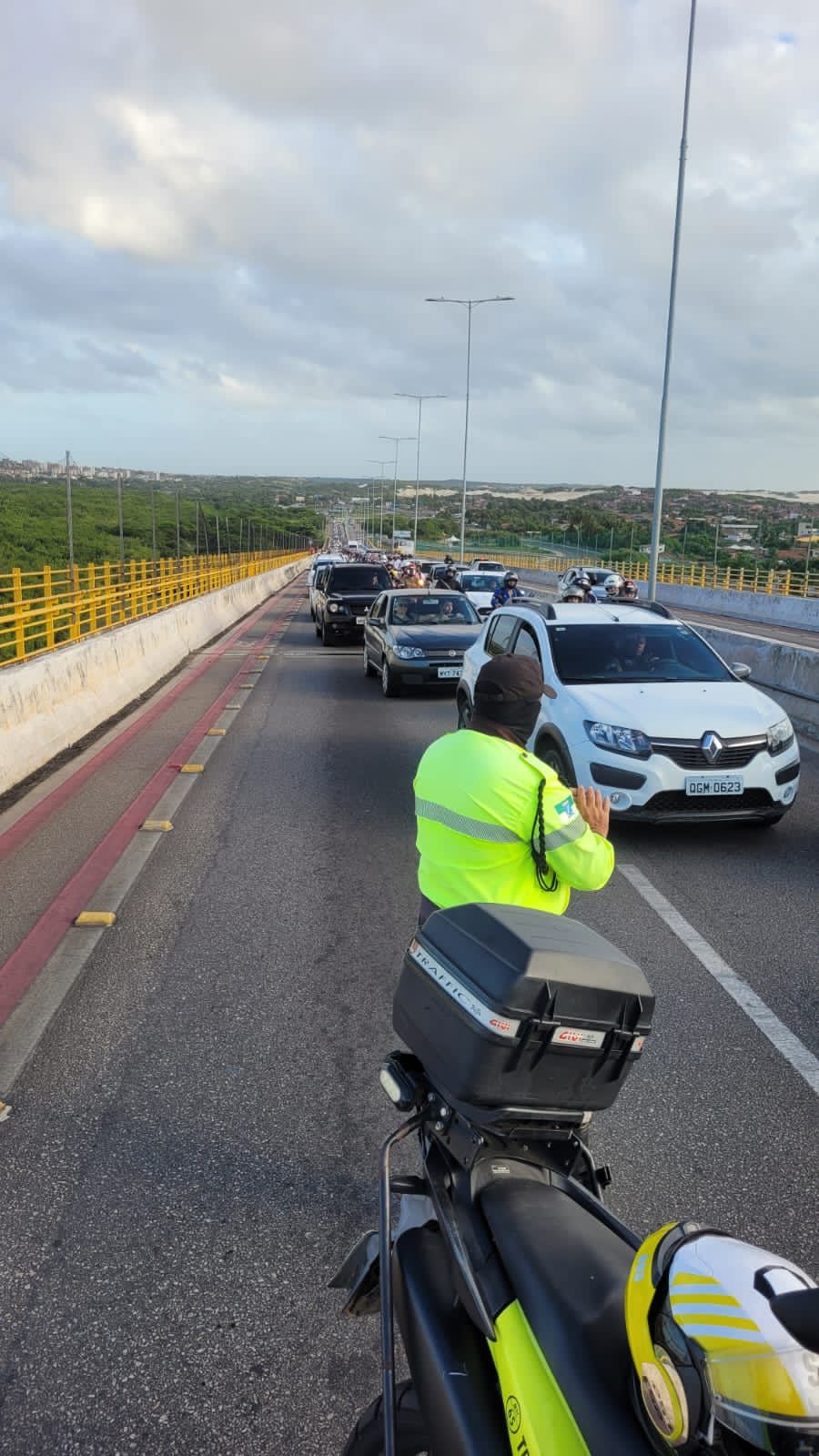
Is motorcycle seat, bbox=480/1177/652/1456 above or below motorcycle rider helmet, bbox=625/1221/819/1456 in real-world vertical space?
below

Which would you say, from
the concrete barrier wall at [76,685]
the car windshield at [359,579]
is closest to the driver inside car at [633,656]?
the concrete barrier wall at [76,685]

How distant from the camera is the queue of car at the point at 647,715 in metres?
7.57

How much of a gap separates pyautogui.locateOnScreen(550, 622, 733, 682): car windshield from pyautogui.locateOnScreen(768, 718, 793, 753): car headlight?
98cm

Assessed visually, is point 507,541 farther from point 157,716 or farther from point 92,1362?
point 92,1362

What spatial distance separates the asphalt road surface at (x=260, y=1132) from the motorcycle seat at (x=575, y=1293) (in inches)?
39.1

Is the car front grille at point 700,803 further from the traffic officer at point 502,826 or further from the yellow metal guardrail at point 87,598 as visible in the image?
the yellow metal guardrail at point 87,598

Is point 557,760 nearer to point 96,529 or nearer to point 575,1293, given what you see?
point 575,1293

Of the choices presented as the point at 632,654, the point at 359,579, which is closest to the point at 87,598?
Result: the point at 359,579

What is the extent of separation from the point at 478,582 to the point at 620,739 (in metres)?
26.0

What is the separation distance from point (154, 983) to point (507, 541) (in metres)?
91.5

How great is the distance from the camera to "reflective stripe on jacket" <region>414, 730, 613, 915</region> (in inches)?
113

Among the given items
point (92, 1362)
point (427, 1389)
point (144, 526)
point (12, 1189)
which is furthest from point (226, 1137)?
point (144, 526)

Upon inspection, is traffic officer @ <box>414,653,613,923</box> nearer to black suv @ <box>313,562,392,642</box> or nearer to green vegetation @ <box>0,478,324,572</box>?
black suv @ <box>313,562,392,642</box>

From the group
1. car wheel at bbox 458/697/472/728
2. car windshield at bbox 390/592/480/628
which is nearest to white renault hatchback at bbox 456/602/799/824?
car wheel at bbox 458/697/472/728
